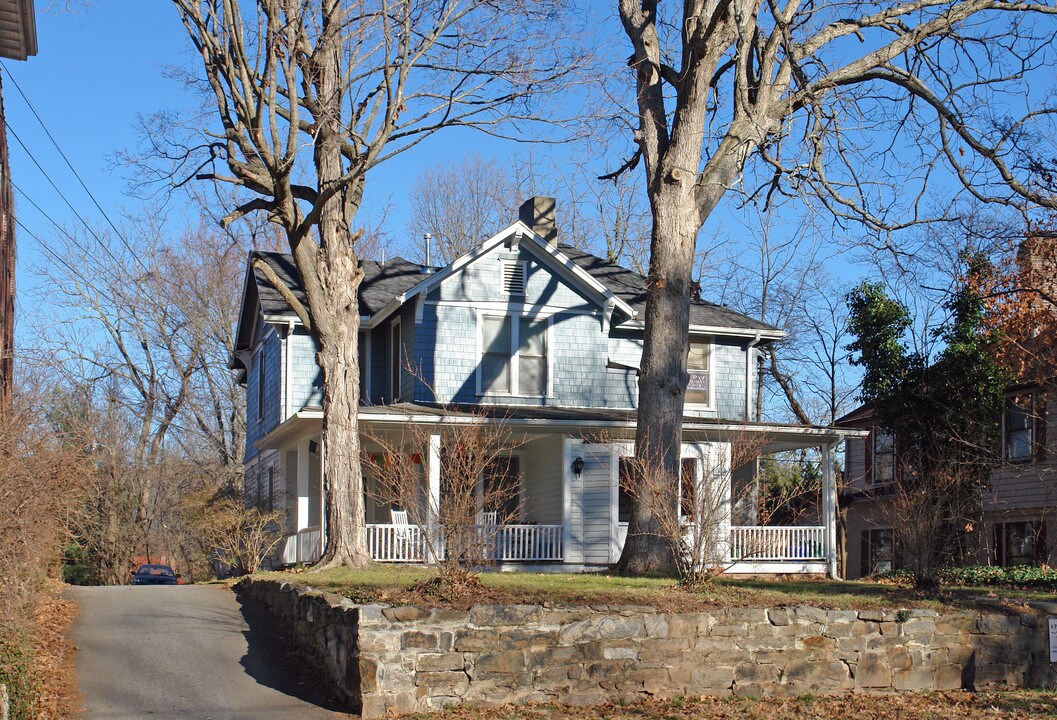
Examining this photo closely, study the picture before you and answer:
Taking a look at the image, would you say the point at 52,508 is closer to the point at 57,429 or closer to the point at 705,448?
the point at 57,429

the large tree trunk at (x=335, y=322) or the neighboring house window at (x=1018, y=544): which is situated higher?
the large tree trunk at (x=335, y=322)

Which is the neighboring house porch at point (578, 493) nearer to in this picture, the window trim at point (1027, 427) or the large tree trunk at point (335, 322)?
the large tree trunk at point (335, 322)

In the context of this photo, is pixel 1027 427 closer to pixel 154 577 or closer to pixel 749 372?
pixel 749 372

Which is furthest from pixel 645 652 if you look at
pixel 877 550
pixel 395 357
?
pixel 877 550

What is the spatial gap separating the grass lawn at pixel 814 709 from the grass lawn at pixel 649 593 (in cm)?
91

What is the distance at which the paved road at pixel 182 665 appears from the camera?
948 cm

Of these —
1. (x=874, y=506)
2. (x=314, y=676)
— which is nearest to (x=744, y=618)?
(x=314, y=676)

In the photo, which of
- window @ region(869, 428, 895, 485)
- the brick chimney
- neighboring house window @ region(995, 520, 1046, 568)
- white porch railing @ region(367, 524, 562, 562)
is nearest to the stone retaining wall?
white porch railing @ region(367, 524, 562, 562)

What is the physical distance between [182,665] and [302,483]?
910 cm

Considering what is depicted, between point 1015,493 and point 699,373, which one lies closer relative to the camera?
point 699,373

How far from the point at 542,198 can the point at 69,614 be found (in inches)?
555

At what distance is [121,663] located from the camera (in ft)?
35.8

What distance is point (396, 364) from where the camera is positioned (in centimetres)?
2127

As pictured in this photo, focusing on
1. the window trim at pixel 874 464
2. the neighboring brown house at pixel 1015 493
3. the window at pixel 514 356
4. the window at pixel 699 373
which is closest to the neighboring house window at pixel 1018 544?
the neighboring brown house at pixel 1015 493
